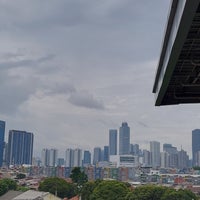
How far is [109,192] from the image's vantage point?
5525 centimetres

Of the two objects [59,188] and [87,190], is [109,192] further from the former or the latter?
[59,188]

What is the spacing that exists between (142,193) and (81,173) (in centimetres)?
2131

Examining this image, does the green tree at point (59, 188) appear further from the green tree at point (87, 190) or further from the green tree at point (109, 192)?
the green tree at point (109, 192)

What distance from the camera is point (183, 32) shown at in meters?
10.6

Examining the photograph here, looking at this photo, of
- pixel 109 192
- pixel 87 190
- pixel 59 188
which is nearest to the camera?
pixel 109 192

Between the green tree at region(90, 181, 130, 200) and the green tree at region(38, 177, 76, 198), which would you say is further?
the green tree at region(38, 177, 76, 198)

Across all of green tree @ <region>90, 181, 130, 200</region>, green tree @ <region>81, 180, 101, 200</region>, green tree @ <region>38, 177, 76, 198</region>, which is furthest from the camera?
green tree @ <region>38, 177, 76, 198</region>

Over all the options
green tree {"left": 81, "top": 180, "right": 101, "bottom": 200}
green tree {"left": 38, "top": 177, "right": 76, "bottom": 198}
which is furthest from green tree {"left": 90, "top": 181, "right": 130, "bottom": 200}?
green tree {"left": 38, "top": 177, "right": 76, "bottom": 198}

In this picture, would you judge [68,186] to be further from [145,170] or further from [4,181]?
[145,170]

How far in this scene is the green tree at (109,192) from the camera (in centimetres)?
5491

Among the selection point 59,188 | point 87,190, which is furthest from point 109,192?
point 59,188

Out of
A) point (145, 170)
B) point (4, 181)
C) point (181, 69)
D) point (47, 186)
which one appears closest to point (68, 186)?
point (47, 186)

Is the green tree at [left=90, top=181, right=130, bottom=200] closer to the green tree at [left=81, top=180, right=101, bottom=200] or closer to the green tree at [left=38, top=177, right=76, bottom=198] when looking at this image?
the green tree at [left=81, top=180, right=101, bottom=200]

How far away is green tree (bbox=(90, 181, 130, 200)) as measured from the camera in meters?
54.9
